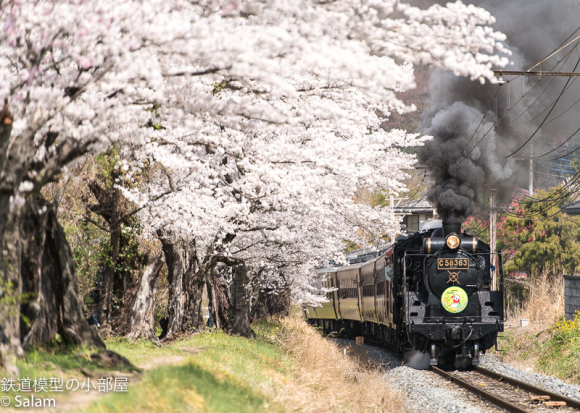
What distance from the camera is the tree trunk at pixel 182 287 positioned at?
16.6 meters

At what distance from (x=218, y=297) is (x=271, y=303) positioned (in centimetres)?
1418

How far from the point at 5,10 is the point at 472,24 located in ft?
18.1

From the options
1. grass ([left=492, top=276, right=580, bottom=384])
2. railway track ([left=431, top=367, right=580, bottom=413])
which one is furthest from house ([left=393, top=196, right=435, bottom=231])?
railway track ([left=431, top=367, right=580, bottom=413])

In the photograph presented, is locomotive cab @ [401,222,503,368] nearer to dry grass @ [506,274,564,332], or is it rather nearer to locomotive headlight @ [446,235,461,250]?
locomotive headlight @ [446,235,461,250]

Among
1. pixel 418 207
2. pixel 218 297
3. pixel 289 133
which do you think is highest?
pixel 418 207

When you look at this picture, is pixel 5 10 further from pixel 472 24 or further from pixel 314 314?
pixel 314 314

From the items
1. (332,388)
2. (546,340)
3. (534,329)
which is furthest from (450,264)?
(534,329)

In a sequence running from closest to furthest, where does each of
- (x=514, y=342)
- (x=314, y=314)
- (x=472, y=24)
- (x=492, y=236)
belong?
(x=472, y=24) → (x=514, y=342) → (x=492, y=236) → (x=314, y=314)

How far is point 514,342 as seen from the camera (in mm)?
22141

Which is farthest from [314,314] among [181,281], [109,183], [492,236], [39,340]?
[39,340]

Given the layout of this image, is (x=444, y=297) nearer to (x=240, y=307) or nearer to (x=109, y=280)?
(x=240, y=307)

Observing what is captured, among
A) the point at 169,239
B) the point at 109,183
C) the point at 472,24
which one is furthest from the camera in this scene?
the point at 169,239

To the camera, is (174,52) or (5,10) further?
(174,52)

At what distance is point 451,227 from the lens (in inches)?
661
